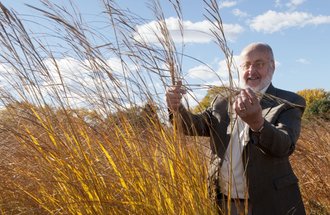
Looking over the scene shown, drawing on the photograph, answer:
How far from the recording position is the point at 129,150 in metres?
1.87

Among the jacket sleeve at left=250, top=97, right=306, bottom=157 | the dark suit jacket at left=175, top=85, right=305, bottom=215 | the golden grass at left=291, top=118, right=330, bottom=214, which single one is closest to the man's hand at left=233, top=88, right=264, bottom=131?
the jacket sleeve at left=250, top=97, right=306, bottom=157

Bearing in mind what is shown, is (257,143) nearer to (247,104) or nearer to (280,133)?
(280,133)

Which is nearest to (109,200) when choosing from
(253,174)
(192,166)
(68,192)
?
(68,192)

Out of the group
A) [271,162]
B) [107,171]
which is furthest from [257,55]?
[107,171]

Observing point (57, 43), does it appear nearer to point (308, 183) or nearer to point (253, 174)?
point (253, 174)

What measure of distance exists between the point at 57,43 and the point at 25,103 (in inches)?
12.7

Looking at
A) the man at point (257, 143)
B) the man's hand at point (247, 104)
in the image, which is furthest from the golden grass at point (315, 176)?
the man's hand at point (247, 104)

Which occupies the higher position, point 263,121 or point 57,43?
point 57,43

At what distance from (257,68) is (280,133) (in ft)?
1.84

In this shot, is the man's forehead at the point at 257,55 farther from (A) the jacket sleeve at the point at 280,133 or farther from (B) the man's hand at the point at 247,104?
(B) the man's hand at the point at 247,104

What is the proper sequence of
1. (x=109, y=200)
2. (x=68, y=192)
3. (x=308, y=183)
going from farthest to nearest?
(x=308, y=183) → (x=68, y=192) → (x=109, y=200)

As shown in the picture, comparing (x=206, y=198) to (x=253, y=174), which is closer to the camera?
(x=206, y=198)

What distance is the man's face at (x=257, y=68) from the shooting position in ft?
7.83

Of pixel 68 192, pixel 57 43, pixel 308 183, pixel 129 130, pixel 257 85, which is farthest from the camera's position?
pixel 308 183
